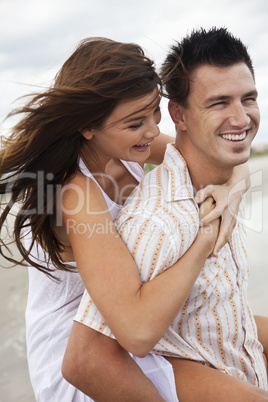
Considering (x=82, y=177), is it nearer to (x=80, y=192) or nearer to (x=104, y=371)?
(x=80, y=192)

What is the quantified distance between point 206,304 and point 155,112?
3.00 feet

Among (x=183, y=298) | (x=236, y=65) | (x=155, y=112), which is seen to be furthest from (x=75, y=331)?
(x=236, y=65)

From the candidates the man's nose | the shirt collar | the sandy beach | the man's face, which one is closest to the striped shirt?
the shirt collar

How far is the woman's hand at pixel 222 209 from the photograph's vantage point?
2309 millimetres

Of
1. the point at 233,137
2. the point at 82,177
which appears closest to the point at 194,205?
the point at 233,137

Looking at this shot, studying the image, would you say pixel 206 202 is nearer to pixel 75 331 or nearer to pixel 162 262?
pixel 162 262

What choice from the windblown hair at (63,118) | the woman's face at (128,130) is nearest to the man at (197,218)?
the woman's face at (128,130)

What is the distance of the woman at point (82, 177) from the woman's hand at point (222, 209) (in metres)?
0.03

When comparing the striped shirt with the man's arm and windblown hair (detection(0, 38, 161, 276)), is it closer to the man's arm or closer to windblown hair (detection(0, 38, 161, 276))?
the man's arm

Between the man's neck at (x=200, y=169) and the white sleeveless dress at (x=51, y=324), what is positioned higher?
the man's neck at (x=200, y=169)

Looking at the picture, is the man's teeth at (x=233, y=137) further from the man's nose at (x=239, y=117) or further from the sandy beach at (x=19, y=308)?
the sandy beach at (x=19, y=308)

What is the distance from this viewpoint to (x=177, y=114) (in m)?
2.59

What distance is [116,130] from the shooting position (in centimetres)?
238

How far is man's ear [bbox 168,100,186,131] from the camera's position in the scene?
8.45ft
